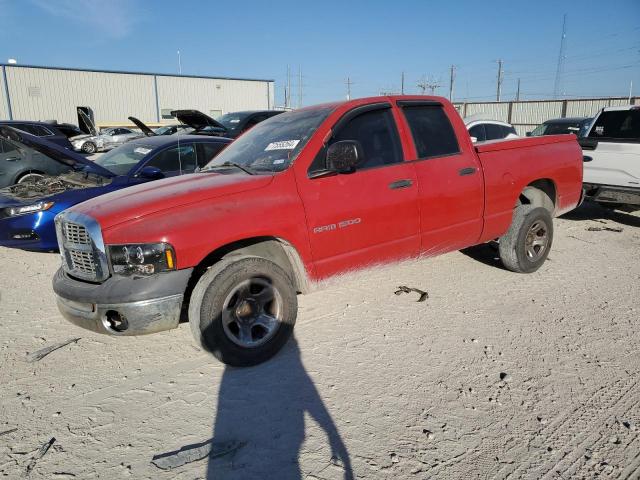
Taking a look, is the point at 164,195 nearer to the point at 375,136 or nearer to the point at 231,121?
the point at 375,136

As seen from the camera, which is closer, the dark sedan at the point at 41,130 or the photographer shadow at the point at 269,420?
the photographer shadow at the point at 269,420

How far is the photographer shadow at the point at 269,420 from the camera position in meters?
2.32

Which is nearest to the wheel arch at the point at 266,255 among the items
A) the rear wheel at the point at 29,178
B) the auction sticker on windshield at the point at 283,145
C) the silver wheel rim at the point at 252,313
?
the silver wheel rim at the point at 252,313

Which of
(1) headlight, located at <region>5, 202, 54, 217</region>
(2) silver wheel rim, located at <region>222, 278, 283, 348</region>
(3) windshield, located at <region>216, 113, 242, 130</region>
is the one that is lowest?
(2) silver wheel rim, located at <region>222, 278, 283, 348</region>

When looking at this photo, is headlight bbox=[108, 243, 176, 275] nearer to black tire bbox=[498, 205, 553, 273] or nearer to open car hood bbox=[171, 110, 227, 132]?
black tire bbox=[498, 205, 553, 273]

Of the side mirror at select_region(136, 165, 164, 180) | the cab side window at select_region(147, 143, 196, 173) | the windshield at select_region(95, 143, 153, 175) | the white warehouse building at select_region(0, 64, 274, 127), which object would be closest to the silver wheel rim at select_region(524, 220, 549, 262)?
the side mirror at select_region(136, 165, 164, 180)

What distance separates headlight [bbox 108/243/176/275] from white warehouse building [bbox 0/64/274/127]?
128 ft

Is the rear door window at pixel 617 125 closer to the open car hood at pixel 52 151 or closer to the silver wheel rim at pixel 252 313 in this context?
the silver wheel rim at pixel 252 313

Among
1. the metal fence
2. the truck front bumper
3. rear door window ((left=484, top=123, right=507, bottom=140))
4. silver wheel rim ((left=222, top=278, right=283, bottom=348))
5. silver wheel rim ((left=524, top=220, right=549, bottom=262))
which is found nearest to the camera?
the truck front bumper

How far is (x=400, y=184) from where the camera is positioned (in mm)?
3873

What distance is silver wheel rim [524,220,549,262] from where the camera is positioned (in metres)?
5.02

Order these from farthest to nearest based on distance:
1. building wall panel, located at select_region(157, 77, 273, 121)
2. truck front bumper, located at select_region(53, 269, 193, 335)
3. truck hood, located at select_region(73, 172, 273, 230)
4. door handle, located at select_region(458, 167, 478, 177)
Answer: building wall panel, located at select_region(157, 77, 273, 121)
door handle, located at select_region(458, 167, 478, 177)
truck hood, located at select_region(73, 172, 273, 230)
truck front bumper, located at select_region(53, 269, 193, 335)

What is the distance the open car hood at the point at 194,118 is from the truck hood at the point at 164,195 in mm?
5408

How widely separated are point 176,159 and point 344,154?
3.94 m
